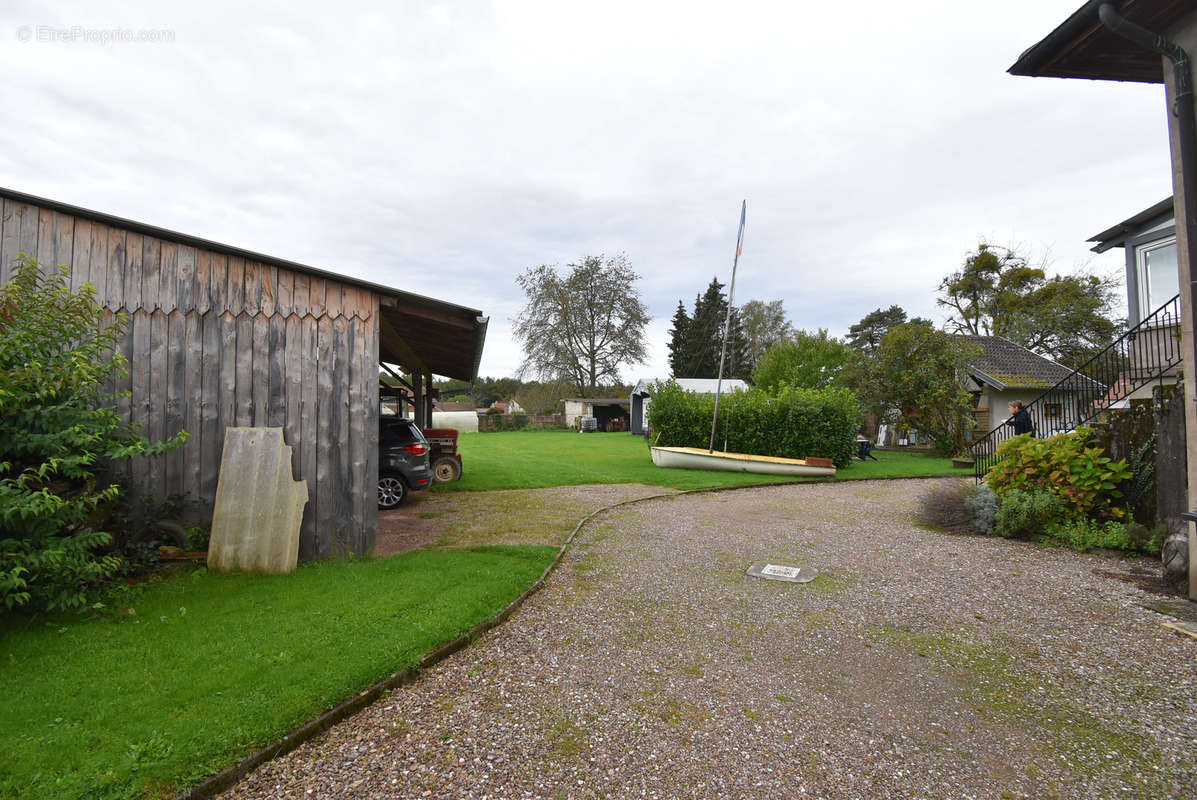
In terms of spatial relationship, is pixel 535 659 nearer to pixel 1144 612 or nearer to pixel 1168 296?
pixel 1144 612

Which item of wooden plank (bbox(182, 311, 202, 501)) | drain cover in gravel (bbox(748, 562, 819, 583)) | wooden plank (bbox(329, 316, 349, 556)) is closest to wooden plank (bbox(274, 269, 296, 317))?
wooden plank (bbox(329, 316, 349, 556))

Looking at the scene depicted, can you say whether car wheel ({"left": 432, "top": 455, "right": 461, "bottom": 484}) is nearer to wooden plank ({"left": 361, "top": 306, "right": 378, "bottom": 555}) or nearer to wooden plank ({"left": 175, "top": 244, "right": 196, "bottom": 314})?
wooden plank ({"left": 361, "top": 306, "right": 378, "bottom": 555})

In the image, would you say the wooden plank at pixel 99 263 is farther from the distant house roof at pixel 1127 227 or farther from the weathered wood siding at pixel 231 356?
the distant house roof at pixel 1127 227

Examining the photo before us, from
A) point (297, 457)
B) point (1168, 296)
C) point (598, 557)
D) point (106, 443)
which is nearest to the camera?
point (106, 443)

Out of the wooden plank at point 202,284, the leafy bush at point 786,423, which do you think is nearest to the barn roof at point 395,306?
the wooden plank at point 202,284

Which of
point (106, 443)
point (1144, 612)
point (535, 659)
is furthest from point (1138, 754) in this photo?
point (106, 443)

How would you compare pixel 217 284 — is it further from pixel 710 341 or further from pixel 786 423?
pixel 710 341

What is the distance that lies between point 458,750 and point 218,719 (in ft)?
3.92

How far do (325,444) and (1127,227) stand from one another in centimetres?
1491

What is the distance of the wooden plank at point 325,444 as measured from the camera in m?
5.82

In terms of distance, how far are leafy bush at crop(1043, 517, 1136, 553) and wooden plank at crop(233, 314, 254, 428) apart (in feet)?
31.0

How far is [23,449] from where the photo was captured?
3.98 metres

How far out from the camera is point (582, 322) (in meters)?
43.9

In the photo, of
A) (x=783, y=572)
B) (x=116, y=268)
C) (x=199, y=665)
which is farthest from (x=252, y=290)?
(x=783, y=572)
